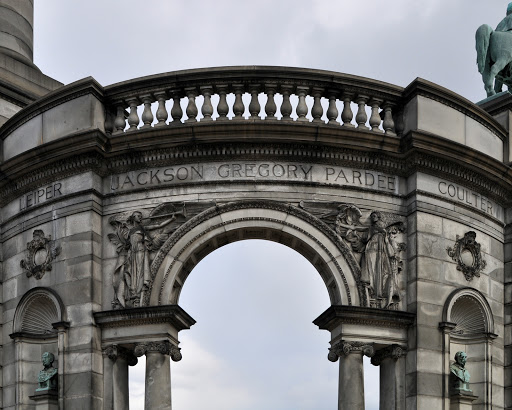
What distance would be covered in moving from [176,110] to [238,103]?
137 centimetres

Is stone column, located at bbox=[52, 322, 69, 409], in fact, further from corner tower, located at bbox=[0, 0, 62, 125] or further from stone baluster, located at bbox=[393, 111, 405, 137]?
stone baluster, located at bbox=[393, 111, 405, 137]

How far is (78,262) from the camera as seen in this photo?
2397cm

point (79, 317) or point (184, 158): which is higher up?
point (184, 158)

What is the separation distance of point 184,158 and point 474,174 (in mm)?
6565

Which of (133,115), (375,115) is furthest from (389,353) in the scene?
(133,115)

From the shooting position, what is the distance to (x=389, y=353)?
2344cm

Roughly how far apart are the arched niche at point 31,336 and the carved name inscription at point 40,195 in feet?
6.73

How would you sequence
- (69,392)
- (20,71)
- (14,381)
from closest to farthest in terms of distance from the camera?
(69,392)
(14,381)
(20,71)

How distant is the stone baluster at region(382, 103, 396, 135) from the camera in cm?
2480

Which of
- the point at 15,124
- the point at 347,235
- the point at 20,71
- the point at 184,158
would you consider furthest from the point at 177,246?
the point at 20,71

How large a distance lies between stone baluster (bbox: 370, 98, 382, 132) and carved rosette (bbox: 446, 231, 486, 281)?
120 inches

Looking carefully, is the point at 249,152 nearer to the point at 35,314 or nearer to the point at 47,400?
the point at 35,314

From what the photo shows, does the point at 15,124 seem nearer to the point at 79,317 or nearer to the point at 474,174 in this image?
the point at 79,317

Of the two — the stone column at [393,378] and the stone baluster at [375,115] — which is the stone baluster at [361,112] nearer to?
the stone baluster at [375,115]
